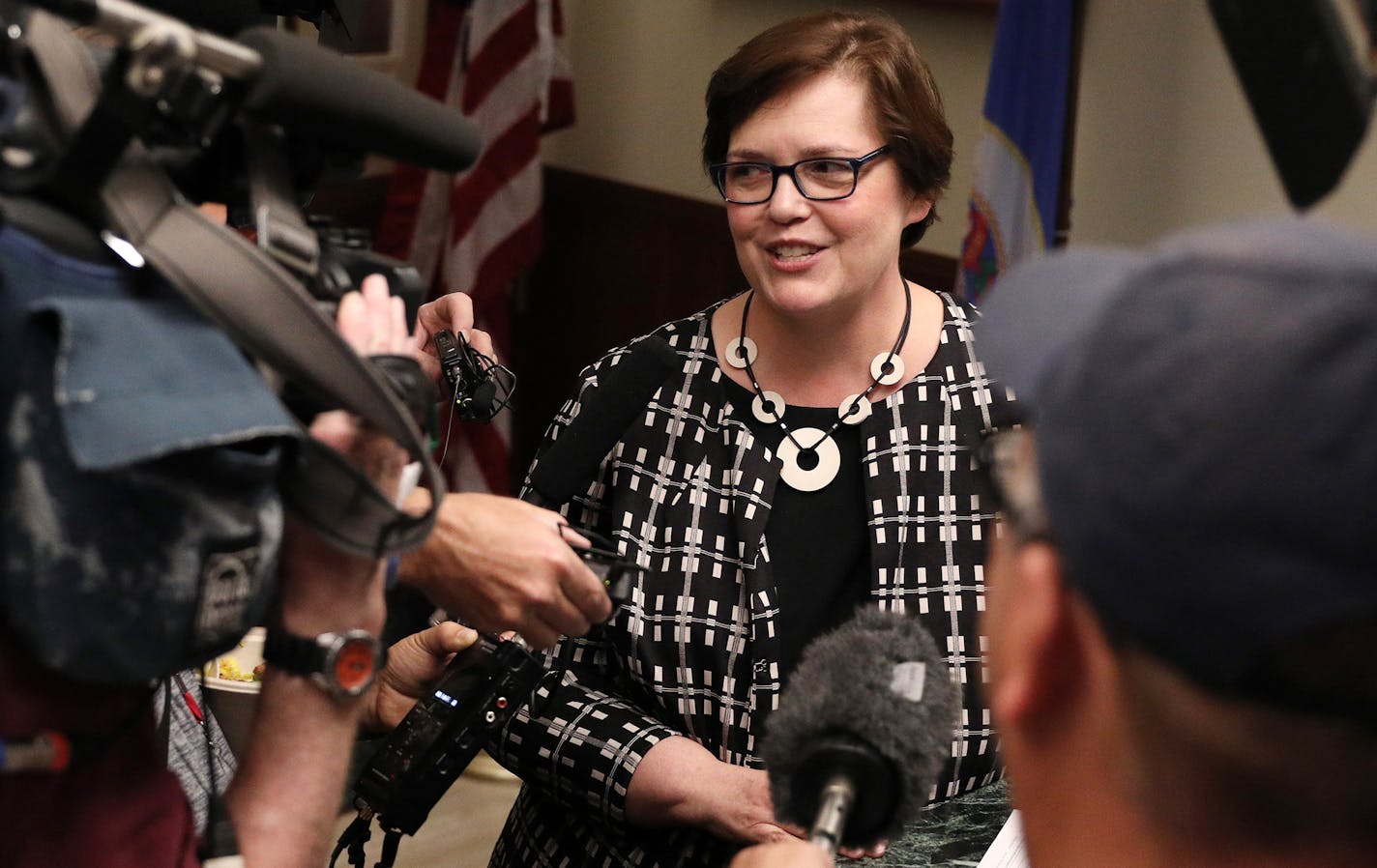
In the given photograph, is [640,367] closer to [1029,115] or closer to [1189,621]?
[1189,621]

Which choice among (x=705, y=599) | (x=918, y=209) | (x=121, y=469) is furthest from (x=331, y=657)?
(x=918, y=209)

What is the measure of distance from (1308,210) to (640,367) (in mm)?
906

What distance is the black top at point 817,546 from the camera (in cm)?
186

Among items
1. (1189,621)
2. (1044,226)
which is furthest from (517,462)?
(1189,621)

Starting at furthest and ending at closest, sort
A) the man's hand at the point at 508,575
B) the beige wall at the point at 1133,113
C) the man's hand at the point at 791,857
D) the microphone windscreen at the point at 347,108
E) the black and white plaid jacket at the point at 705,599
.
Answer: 1. the beige wall at the point at 1133,113
2. the black and white plaid jacket at the point at 705,599
3. the man's hand at the point at 508,575
4. the man's hand at the point at 791,857
5. the microphone windscreen at the point at 347,108

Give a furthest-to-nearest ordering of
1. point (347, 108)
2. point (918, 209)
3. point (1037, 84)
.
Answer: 1. point (1037, 84)
2. point (918, 209)
3. point (347, 108)

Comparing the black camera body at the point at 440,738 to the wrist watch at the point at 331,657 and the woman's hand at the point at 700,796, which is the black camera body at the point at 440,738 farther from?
the wrist watch at the point at 331,657

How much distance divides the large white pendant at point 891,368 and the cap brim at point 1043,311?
1102 millimetres

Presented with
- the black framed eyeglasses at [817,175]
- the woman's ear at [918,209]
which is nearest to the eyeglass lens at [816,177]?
the black framed eyeglasses at [817,175]

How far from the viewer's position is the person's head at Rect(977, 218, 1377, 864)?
64cm

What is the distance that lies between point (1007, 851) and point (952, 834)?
0.14m

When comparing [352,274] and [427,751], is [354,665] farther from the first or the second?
[427,751]

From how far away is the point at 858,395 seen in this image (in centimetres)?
196

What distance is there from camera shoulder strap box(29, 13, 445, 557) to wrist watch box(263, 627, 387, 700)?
7 centimetres
